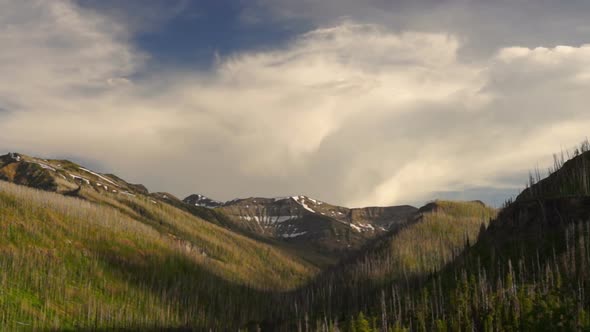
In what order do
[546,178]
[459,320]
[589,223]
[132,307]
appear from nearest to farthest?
[459,320]
[589,223]
[546,178]
[132,307]

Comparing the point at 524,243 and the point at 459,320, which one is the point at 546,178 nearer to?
the point at 524,243

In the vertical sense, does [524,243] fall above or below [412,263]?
above

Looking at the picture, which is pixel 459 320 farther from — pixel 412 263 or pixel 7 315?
pixel 412 263

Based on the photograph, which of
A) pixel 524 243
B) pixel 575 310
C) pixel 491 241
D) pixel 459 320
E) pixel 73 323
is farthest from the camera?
pixel 73 323

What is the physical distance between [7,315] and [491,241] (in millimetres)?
106636

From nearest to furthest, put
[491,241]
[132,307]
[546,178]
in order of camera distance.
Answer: [491,241], [546,178], [132,307]

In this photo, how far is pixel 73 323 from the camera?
152 meters

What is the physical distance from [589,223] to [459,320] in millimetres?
25163

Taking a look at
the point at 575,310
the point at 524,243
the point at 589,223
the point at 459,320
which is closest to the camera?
the point at 575,310

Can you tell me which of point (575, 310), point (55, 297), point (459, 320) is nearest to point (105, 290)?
point (55, 297)

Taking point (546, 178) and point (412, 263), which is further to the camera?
point (412, 263)

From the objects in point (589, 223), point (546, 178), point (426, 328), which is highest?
point (546, 178)

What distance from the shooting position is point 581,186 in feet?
312

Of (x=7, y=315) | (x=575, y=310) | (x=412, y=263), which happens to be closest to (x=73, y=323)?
(x=7, y=315)
